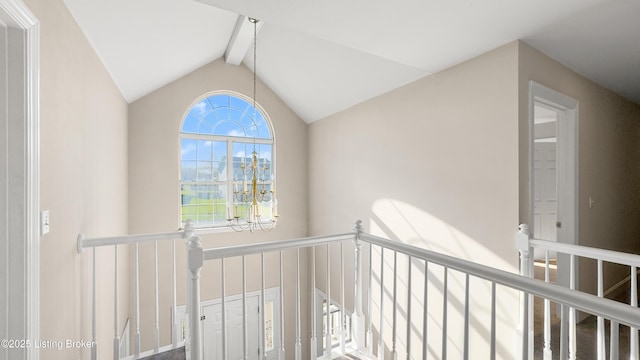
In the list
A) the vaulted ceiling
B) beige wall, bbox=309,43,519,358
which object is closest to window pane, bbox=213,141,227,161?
the vaulted ceiling

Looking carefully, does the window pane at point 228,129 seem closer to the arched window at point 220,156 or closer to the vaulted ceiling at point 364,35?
the arched window at point 220,156

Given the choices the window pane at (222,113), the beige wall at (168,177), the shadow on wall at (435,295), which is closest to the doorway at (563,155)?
the shadow on wall at (435,295)

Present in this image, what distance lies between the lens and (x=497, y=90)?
2252 millimetres

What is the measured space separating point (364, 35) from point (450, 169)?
143 cm

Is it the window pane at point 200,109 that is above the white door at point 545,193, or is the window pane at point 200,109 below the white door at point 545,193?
above

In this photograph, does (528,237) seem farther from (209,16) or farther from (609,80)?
(209,16)

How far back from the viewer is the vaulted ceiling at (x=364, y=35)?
178 cm

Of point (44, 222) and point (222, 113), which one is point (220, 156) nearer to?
point (222, 113)

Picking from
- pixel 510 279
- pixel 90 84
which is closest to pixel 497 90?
pixel 510 279

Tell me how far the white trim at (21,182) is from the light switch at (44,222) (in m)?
0.13

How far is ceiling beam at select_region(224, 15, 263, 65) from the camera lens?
334 centimetres

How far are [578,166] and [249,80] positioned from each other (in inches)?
174

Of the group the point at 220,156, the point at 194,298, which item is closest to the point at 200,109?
the point at 220,156

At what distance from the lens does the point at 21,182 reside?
1244 mm
